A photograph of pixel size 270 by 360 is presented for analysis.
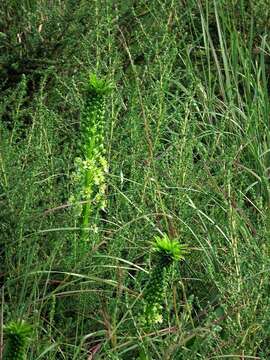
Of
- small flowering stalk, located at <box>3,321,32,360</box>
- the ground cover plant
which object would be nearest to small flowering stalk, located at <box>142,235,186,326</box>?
the ground cover plant

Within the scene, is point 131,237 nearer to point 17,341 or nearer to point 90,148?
point 90,148

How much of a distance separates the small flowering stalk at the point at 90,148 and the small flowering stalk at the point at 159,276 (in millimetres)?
425

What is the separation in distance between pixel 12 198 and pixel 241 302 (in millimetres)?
782

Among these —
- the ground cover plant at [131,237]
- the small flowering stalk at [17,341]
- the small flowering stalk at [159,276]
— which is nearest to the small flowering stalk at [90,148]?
the ground cover plant at [131,237]

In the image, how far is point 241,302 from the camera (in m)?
2.54

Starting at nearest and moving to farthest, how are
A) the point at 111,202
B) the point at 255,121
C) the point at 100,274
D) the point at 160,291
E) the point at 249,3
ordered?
the point at 160,291
the point at 100,274
the point at 111,202
the point at 255,121
the point at 249,3

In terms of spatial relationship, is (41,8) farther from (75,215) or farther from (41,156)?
(75,215)

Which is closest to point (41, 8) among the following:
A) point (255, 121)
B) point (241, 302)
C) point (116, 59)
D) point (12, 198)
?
point (116, 59)

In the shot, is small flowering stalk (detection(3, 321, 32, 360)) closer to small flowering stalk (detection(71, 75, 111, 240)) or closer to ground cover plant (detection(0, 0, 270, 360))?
ground cover plant (detection(0, 0, 270, 360))

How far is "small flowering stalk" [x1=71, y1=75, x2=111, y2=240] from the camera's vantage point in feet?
8.48

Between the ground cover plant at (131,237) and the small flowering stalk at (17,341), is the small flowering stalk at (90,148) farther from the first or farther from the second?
the small flowering stalk at (17,341)

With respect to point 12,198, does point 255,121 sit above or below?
below

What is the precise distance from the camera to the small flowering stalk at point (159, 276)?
7.10ft

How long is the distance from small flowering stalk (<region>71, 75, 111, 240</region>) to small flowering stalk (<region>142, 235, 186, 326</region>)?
425mm
